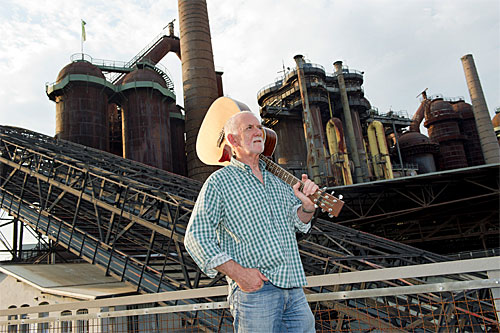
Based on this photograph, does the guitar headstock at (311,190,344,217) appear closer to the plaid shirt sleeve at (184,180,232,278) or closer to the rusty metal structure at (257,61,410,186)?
the plaid shirt sleeve at (184,180,232,278)

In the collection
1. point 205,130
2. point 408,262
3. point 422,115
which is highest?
point 422,115

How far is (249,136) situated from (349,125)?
2863 cm

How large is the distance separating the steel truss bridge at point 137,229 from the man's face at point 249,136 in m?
5.29

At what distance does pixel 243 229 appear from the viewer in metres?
2.21

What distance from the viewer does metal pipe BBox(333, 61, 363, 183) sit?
28.3m

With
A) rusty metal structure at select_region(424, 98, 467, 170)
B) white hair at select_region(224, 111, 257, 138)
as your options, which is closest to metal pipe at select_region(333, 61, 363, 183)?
rusty metal structure at select_region(424, 98, 467, 170)

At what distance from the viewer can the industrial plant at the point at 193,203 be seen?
17.4ft

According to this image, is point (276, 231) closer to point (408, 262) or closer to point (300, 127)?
point (408, 262)

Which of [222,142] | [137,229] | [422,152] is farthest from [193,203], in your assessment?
[422,152]

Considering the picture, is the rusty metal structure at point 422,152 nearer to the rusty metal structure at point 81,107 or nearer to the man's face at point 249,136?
the rusty metal structure at point 81,107

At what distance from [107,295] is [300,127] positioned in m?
25.3

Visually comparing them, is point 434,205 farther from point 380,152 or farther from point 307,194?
point 307,194

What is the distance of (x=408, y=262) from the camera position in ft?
32.9

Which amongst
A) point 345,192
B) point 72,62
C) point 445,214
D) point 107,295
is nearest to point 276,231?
point 107,295
